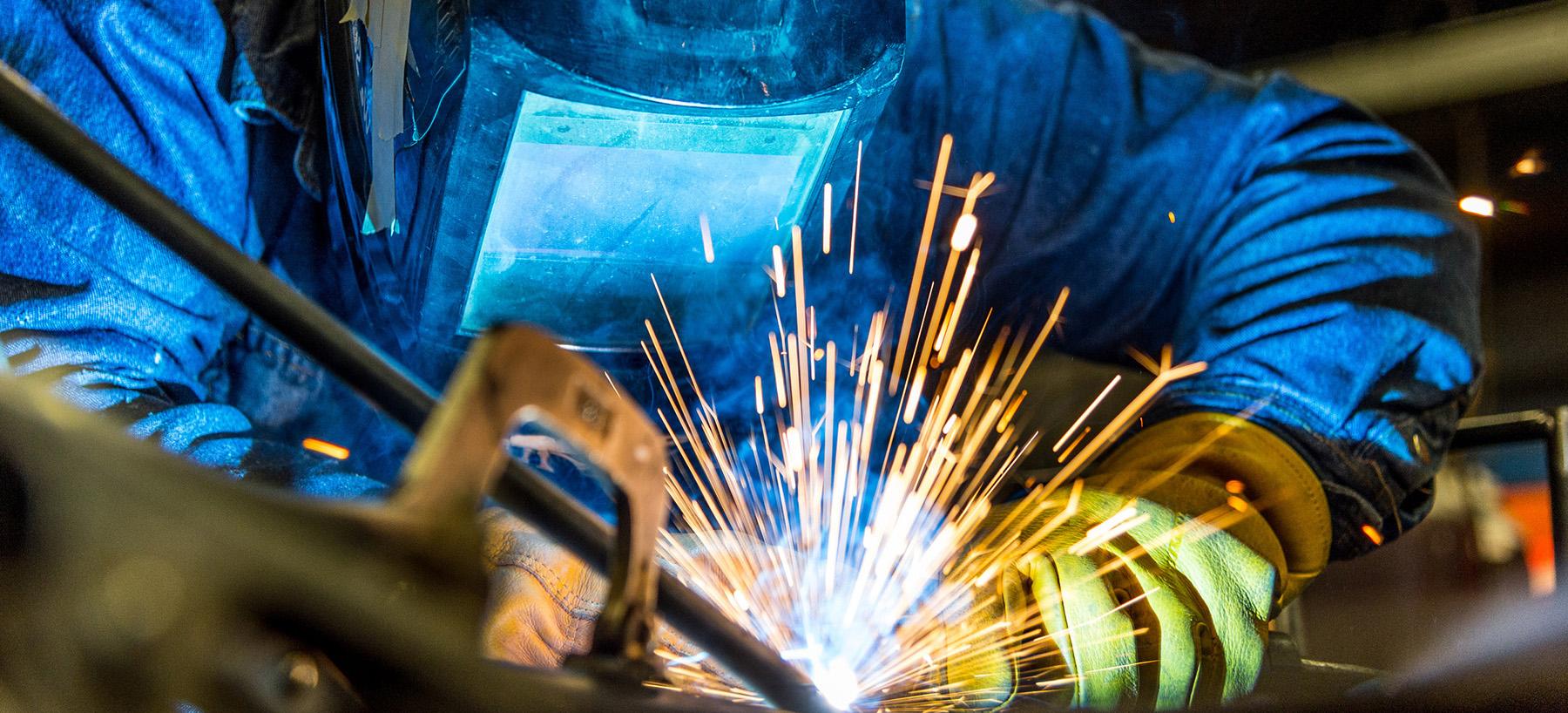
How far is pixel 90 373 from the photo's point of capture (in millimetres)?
1032

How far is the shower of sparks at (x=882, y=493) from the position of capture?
107cm

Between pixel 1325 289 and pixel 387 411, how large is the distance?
1.19m

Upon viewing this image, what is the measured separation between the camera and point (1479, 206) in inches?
70.4

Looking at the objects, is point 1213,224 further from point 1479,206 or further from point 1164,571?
point 1164,571

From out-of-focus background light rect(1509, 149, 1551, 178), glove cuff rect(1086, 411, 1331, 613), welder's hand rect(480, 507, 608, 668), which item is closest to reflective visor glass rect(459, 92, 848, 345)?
welder's hand rect(480, 507, 608, 668)

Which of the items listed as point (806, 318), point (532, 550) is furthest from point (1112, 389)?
point (532, 550)

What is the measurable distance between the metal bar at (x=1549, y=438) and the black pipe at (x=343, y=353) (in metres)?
1.35

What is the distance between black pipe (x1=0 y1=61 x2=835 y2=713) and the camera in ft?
1.66

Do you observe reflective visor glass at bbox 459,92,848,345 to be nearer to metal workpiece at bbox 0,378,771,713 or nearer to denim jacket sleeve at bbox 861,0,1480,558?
denim jacket sleeve at bbox 861,0,1480,558

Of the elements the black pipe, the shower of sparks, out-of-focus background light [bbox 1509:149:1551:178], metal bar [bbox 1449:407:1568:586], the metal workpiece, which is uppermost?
out-of-focus background light [bbox 1509:149:1551:178]

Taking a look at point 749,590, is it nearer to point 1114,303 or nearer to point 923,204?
point 923,204

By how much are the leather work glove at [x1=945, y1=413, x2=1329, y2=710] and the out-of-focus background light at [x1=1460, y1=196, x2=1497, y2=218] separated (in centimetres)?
79

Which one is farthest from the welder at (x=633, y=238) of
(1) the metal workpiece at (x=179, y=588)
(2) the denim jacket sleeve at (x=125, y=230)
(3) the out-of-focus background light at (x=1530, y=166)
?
(1) the metal workpiece at (x=179, y=588)

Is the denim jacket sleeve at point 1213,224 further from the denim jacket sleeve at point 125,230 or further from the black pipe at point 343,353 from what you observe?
the black pipe at point 343,353
